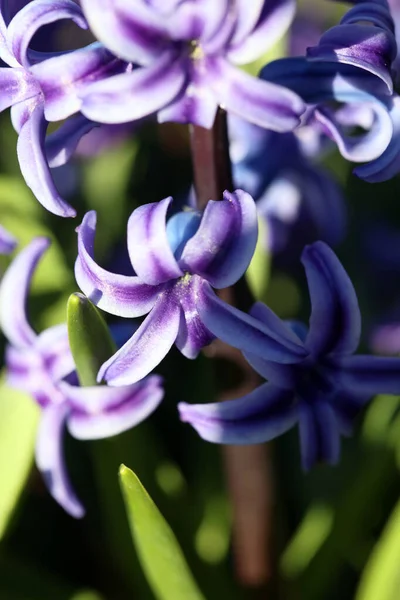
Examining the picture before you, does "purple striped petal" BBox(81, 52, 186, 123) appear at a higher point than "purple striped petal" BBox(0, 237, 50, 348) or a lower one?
higher

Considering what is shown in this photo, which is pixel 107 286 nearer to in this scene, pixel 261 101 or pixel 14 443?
pixel 261 101

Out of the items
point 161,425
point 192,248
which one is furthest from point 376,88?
point 161,425

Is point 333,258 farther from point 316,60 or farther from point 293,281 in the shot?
point 293,281

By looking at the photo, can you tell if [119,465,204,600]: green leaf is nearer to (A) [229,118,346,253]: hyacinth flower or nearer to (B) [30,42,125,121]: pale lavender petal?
(B) [30,42,125,121]: pale lavender petal

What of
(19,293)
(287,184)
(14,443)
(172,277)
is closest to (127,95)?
(172,277)

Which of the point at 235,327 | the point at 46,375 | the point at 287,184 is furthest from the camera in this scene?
the point at 287,184

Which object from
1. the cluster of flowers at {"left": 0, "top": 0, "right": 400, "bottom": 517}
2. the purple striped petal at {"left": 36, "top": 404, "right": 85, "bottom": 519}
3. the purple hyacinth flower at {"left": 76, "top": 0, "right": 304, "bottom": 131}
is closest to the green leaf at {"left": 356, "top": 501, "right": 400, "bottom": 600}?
the cluster of flowers at {"left": 0, "top": 0, "right": 400, "bottom": 517}

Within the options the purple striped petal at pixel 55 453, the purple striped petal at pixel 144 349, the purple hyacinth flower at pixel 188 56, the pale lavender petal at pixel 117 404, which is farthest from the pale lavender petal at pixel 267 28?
the purple striped petal at pixel 55 453
